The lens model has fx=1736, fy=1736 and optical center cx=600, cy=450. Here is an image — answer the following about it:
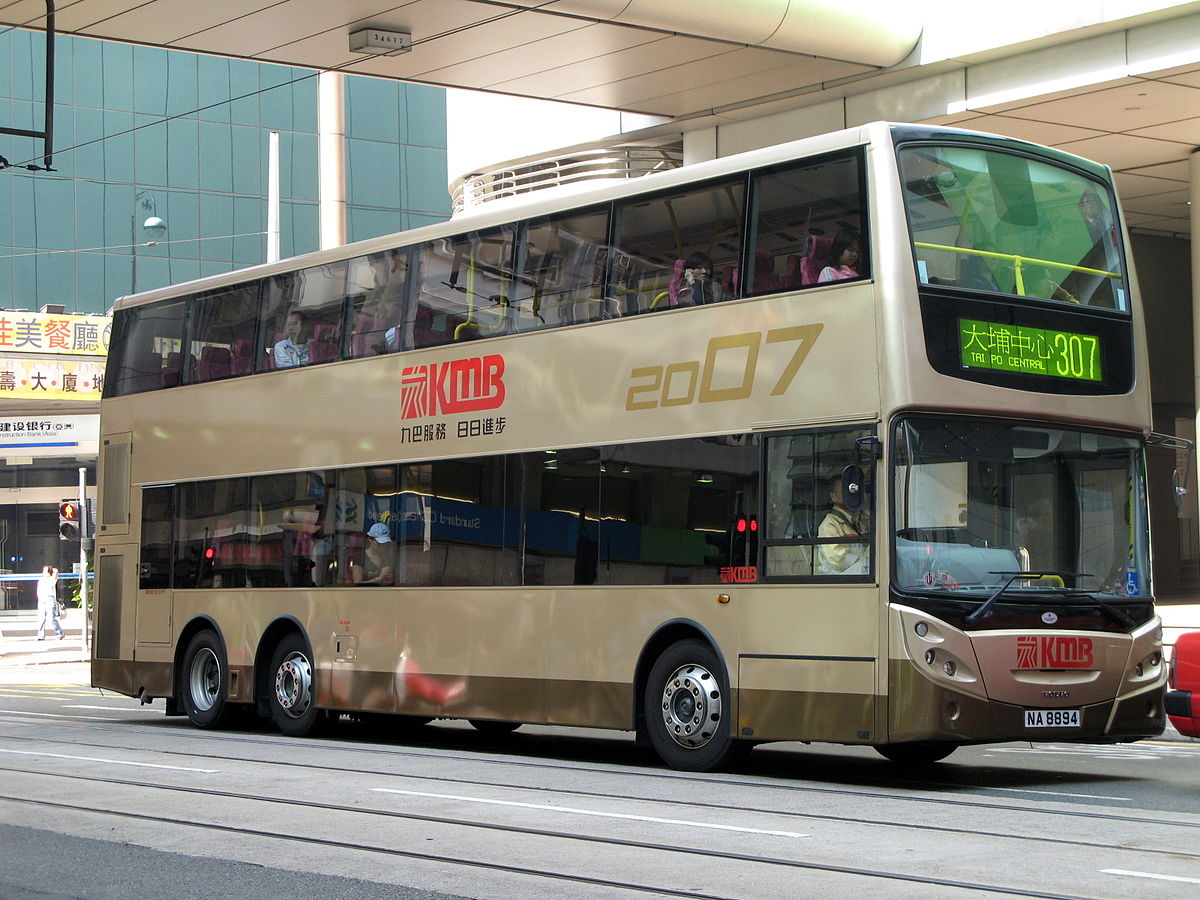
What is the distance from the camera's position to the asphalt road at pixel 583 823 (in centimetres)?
762

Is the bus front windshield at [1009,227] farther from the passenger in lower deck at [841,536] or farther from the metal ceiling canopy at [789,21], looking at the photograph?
the metal ceiling canopy at [789,21]

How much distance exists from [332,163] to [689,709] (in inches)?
725

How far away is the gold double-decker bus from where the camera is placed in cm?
1126

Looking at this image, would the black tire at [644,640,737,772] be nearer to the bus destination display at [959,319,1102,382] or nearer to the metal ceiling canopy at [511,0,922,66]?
the bus destination display at [959,319,1102,382]

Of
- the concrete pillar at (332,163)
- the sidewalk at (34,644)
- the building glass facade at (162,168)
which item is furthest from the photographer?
the building glass facade at (162,168)

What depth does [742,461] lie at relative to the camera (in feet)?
40.3

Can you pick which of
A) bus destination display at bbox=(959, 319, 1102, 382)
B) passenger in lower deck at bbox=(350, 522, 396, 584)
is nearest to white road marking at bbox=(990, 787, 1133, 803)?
bus destination display at bbox=(959, 319, 1102, 382)

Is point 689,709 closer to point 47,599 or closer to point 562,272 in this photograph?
point 562,272

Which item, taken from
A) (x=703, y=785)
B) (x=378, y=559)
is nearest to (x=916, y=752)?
(x=703, y=785)

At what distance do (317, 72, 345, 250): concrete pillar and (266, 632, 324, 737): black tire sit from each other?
12.5 m

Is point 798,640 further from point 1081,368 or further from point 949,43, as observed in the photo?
point 949,43

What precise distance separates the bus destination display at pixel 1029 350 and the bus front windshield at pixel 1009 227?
0.85 ft

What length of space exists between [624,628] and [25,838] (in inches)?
201

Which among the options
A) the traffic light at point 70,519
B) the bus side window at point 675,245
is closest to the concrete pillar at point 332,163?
the traffic light at point 70,519
